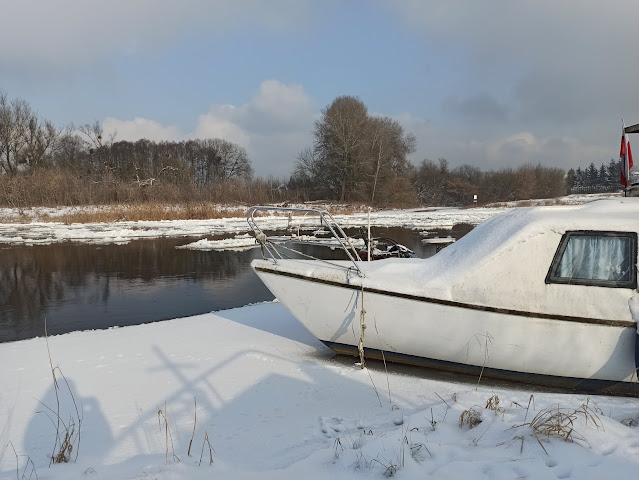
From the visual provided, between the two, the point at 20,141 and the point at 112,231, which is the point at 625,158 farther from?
the point at 20,141

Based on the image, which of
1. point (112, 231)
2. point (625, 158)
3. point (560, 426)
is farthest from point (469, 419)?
point (112, 231)

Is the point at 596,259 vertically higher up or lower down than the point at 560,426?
higher up

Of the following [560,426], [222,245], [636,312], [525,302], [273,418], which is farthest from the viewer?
[222,245]

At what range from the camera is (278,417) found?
A: 349 cm

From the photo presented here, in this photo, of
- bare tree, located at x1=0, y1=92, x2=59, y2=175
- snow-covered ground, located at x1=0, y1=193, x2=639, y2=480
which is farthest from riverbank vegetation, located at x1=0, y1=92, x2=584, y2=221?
snow-covered ground, located at x1=0, y1=193, x2=639, y2=480

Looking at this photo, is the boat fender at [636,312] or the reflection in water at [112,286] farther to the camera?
the reflection in water at [112,286]

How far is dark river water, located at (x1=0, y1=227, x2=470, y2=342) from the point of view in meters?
7.30

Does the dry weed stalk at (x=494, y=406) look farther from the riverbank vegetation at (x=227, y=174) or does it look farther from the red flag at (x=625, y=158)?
the riverbank vegetation at (x=227, y=174)

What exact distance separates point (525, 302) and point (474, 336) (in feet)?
1.85

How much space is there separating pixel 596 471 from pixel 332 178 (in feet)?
169

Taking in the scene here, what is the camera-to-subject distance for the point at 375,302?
4.29 meters

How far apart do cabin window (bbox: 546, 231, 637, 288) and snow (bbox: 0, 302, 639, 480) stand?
106cm

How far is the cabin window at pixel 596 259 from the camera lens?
12.7 ft

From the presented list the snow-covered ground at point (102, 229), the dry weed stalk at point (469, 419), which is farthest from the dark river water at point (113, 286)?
the dry weed stalk at point (469, 419)
